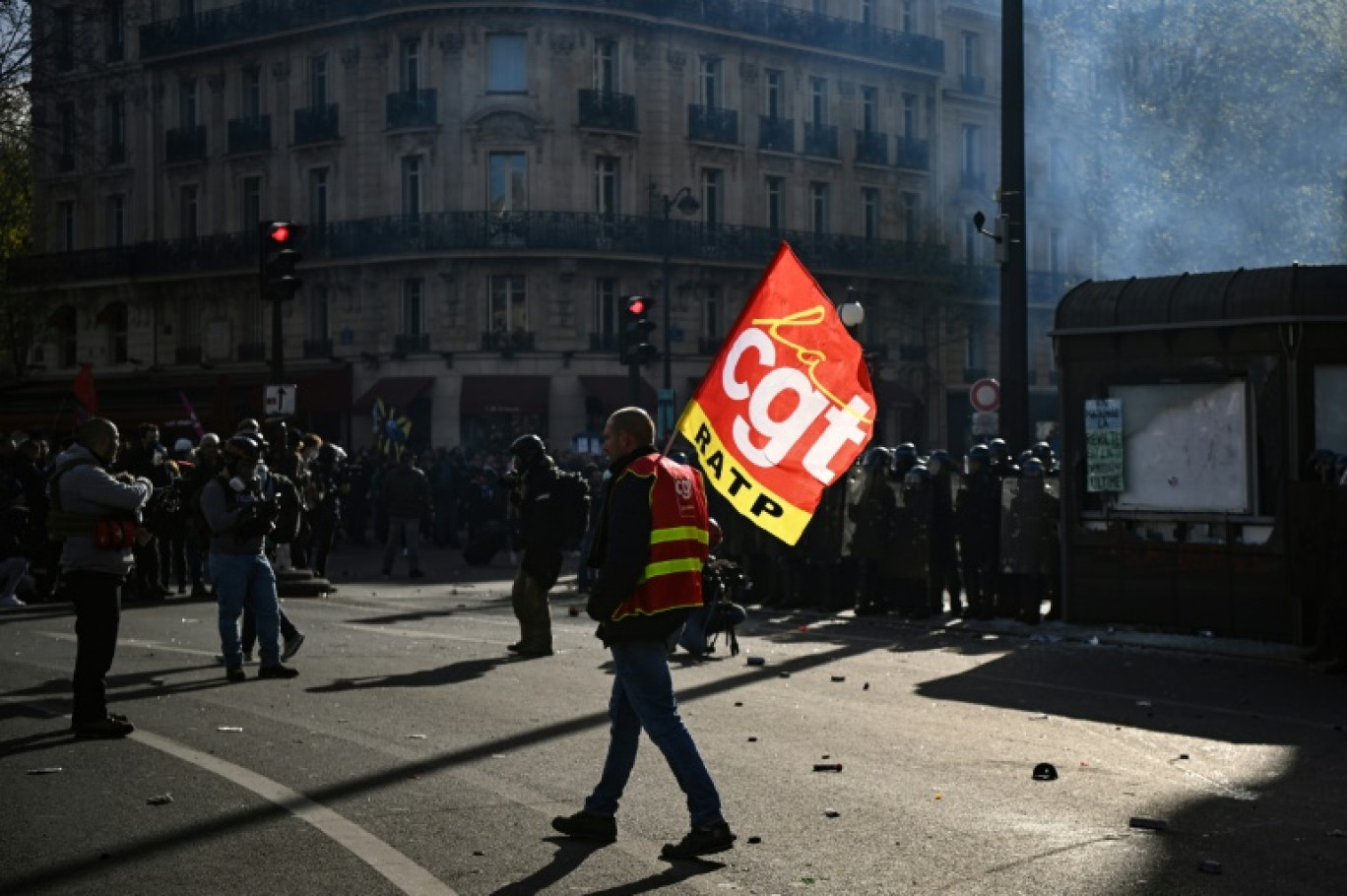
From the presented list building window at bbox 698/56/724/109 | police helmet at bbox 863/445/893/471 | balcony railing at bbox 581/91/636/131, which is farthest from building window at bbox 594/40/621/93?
police helmet at bbox 863/445/893/471

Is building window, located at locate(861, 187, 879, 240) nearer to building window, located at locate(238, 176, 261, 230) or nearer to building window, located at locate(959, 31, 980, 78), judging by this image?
building window, located at locate(959, 31, 980, 78)

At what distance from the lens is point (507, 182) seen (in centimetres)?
5175

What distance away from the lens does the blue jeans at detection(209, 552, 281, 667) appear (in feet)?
45.3

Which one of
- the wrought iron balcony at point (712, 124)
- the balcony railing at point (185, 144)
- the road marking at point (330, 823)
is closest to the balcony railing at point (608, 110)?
the wrought iron balcony at point (712, 124)

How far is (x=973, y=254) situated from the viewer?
60.7 meters

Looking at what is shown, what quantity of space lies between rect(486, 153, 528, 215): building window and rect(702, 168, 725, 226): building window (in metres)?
5.06

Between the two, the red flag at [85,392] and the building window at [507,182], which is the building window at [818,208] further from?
the red flag at [85,392]

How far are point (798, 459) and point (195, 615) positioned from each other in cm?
1167

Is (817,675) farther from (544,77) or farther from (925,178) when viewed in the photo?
(925,178)

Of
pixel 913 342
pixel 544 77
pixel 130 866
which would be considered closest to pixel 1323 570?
pixel 130 866

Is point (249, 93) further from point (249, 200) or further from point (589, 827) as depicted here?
point (589, 827)

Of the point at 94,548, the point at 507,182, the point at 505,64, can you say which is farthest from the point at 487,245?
the point at 94,548

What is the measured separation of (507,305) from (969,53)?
1894 cm

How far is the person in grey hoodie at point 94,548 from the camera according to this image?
36.2ft
